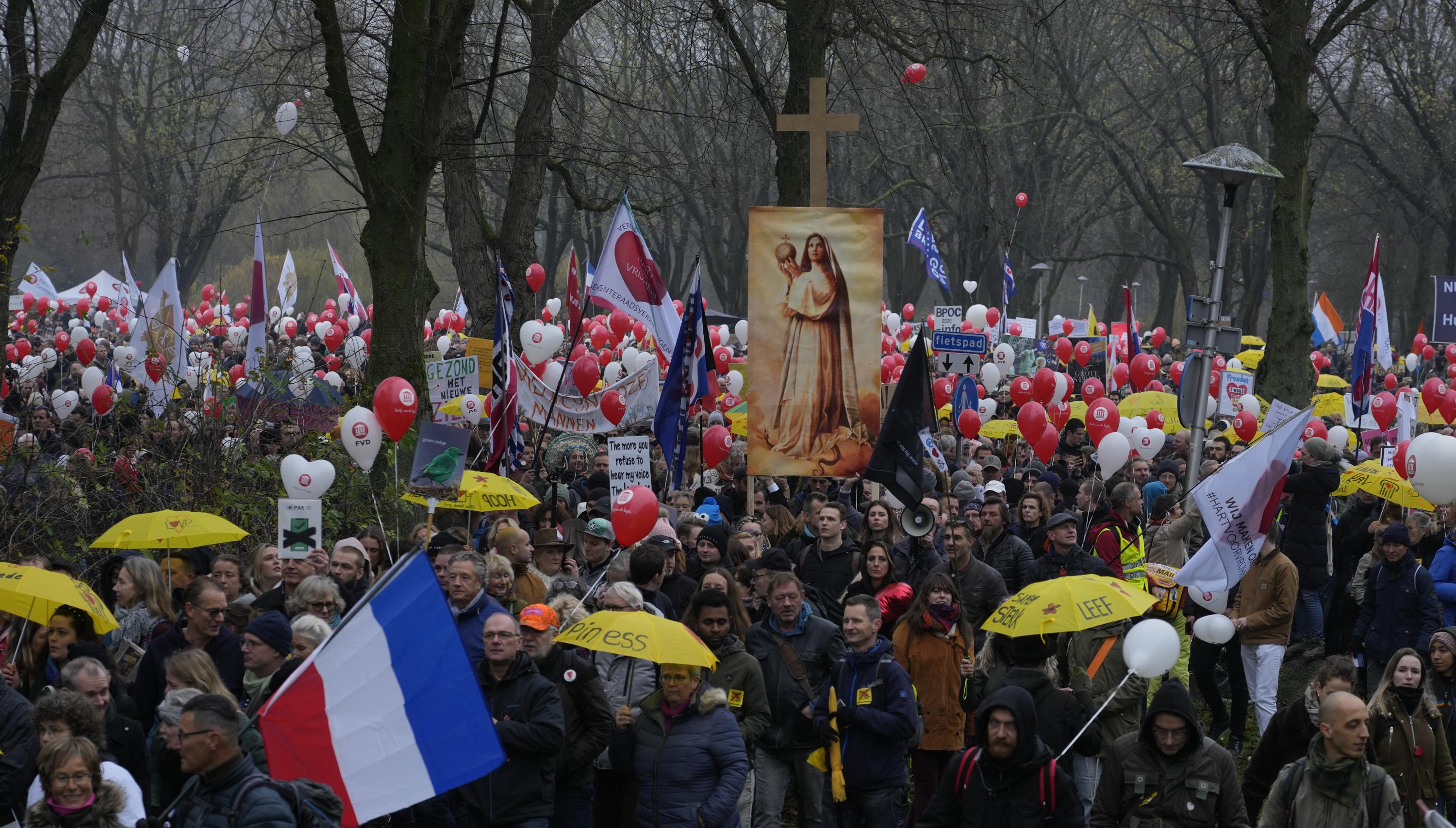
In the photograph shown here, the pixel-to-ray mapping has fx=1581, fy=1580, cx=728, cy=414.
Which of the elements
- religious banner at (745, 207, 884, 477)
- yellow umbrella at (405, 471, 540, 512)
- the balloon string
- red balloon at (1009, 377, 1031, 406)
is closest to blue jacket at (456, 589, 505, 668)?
the balloon string

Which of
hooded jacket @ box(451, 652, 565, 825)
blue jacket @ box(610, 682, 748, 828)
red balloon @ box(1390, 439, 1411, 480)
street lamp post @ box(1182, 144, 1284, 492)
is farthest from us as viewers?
street lamp post @ box(1182, 144, 1284, 492)

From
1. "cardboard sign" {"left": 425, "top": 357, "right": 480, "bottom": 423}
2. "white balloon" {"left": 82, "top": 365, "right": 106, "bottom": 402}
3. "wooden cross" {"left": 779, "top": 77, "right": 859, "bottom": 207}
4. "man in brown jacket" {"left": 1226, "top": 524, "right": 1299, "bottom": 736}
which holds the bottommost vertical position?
"man in brown jacket" {"left": 1226, "top": 524, "right": 1299, "bottom": 736}

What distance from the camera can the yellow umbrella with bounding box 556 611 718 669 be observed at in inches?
257

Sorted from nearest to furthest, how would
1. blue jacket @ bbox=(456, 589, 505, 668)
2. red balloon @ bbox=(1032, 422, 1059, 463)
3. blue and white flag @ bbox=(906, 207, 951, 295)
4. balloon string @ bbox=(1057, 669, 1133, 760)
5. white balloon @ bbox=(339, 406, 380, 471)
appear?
balloon string @ bbox=(1057, 669, 1133, 760)
blue jacket @ bbox=(456, 589, 505, 668)
white balloon @ bbox=(339, 406, 380, 471)
red balloon @ bbox=(1032, 422, 1059, 463)
blue and white flag @ bbox=(906, 207, 951, 295)

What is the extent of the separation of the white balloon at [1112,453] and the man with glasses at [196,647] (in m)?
9.08

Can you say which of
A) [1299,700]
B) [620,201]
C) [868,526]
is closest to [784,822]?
[868,526]

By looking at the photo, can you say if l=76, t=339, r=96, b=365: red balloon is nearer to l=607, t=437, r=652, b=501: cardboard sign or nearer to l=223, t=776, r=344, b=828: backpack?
l=607, t=437, r=652, b=501: cardboard sign

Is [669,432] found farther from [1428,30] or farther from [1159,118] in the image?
[1428,30]

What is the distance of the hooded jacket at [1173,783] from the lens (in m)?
6.16

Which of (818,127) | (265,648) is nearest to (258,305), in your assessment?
(818,127)

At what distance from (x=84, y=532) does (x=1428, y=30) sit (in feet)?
138

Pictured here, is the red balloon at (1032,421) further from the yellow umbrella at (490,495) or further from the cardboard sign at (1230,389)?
the yellow umbrella at (490,495)

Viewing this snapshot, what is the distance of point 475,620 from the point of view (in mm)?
7480

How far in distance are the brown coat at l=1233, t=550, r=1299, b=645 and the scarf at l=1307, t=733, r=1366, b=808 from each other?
3.87m
